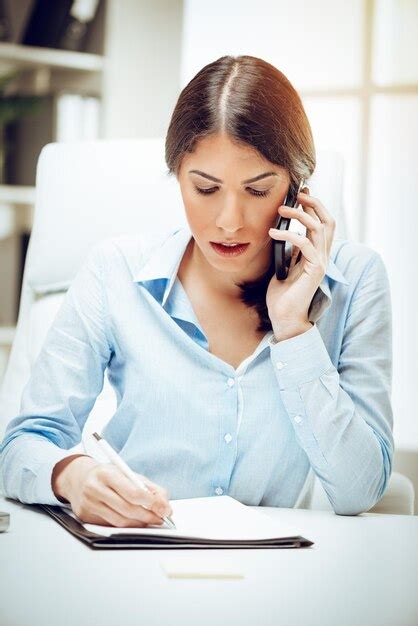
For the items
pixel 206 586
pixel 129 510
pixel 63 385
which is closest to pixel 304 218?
pixel 63 385

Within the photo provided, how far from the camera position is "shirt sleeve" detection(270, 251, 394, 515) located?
1149 mm

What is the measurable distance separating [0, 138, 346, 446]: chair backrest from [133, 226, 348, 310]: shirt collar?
0.28 m

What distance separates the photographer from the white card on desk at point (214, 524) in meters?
0.89

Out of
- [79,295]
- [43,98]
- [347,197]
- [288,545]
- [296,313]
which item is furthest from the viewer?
[43,98]

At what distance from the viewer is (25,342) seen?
1.71 meters

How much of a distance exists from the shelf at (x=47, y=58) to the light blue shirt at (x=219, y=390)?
73.2 inches

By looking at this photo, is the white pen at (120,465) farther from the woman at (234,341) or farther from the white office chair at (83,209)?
the white office chair at (83,209)

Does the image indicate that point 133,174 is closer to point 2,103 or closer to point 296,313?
point 296,313

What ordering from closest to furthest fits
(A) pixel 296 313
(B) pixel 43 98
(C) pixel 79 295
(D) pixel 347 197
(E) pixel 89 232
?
(A) pixel 296 313, (C) pixel 79 295, (E) pixel 89 232, (D) pixel 347 197, (B) pixel 43 98

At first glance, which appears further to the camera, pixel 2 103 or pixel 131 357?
pixel 2 103

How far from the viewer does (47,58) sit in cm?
298

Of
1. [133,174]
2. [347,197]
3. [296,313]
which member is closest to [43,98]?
[347,197]

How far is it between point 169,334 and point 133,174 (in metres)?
0.50

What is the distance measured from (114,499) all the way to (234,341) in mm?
437
